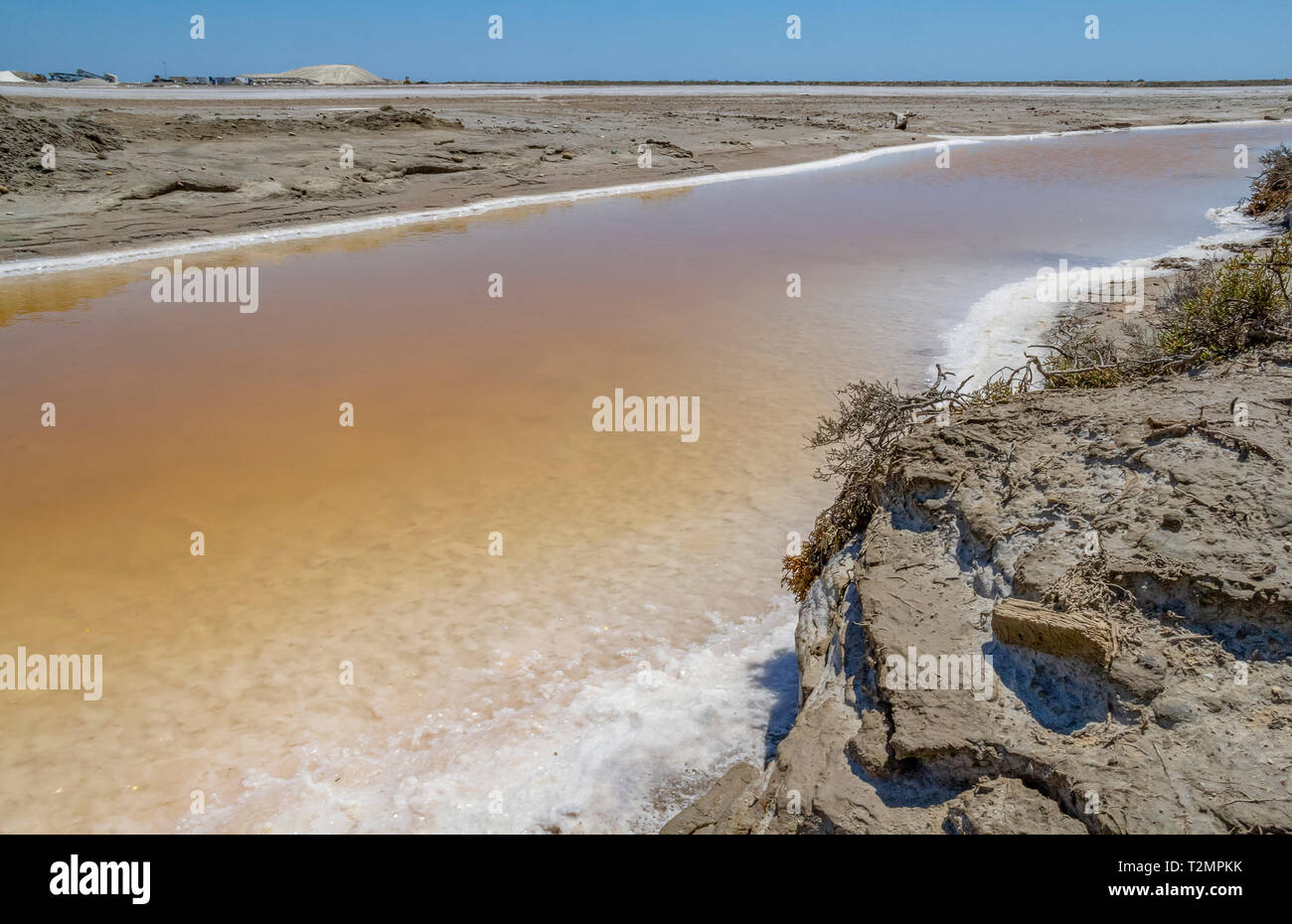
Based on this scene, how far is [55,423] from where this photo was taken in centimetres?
721

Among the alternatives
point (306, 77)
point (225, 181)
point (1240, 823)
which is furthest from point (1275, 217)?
point (306, 77)

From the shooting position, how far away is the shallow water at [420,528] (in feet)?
12.3

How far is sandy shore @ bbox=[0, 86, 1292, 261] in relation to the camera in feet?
47.9

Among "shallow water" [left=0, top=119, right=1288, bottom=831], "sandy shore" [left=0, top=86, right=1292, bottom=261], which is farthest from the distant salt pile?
"shallow water" [left=0, top=119, right=1288, bottom=831]

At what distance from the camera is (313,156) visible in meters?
18.7

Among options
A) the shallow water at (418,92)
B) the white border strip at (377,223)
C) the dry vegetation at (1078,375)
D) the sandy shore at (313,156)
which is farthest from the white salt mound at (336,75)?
the dry vegetation at (1078,375)

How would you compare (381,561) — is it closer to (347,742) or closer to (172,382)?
(347,742)

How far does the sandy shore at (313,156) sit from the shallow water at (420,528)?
3.05m

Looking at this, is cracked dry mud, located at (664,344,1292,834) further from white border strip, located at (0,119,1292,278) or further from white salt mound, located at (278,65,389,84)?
white salt mound, located at (278,65,389,84)

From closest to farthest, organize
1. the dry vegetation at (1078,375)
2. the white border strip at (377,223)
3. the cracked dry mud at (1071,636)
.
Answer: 1. the cracked dry mud at (1071,636)
2. the dry vegetation at (1078,375)
3. the white border strip at (377,223)

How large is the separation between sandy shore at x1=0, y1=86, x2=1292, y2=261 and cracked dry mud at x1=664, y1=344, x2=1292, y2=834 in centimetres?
1423

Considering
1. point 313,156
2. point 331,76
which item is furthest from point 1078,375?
point 331,76

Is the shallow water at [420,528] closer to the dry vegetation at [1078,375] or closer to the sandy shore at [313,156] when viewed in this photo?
the dry vegetation at [1078,375]
